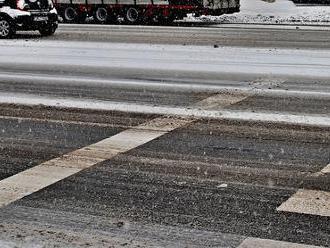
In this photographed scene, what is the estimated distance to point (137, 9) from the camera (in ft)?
90.0

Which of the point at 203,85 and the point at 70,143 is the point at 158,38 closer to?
the point at 203,85

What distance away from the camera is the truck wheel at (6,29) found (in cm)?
2116

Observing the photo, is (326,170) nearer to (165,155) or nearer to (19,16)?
(165,155)

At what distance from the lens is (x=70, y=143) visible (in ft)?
25.1

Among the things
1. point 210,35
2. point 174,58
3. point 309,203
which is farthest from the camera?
point 210,35

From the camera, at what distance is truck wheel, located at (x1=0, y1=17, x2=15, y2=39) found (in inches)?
833

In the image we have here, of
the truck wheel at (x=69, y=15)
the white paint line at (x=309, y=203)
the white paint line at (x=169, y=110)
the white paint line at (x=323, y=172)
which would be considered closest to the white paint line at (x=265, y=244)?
the white paint line at (x=309, y=203)

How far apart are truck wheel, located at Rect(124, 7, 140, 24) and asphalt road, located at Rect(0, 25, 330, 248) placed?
43.3 feet

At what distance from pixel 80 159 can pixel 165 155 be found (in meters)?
Result: 0.84

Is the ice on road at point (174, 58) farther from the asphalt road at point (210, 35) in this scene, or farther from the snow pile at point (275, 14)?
the snow pile at point (275, 14)

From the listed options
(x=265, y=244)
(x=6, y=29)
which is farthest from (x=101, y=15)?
(x=265, y=244)

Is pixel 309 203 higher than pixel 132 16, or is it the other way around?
pixel 132 16

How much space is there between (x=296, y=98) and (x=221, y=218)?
5416mm

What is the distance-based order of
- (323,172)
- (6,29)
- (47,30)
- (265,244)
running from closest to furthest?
(265,244), (323,172), (6,29), (47,30)
